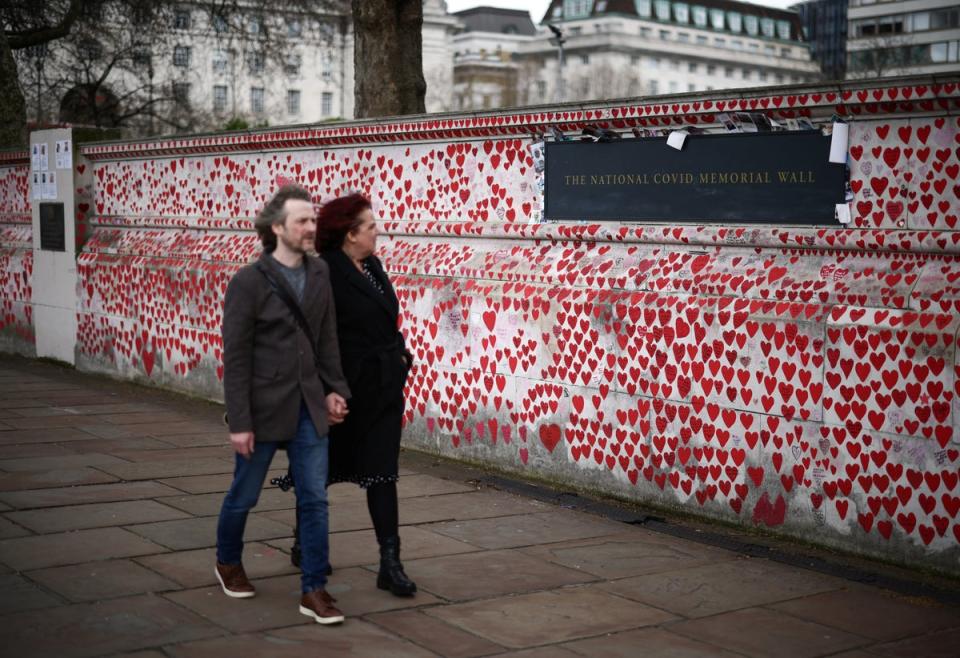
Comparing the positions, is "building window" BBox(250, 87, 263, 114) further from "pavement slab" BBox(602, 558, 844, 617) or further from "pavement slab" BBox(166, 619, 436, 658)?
"pavement slab" BBox(166, 619, 436, 658)

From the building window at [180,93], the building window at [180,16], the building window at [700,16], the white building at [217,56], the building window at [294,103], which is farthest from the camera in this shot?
the building window at [700,16]

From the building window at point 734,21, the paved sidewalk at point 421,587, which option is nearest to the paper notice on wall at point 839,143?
the paved sidewalk at point 421,587

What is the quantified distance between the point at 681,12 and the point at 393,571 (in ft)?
416

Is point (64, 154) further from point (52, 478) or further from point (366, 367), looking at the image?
point (366, 367)

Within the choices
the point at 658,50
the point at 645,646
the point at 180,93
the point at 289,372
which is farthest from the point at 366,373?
the point at 658,50

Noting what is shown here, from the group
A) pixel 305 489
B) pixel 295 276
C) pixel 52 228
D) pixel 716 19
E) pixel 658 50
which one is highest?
pixel 716 19

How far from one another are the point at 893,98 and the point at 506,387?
3184mm

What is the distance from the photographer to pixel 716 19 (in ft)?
427

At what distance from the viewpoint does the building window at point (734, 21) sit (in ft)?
430

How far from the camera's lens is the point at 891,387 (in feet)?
20.2

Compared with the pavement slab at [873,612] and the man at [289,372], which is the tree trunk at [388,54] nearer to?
the man at [289,372]

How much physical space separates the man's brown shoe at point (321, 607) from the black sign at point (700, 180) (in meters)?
3.22

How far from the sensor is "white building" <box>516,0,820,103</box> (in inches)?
4432

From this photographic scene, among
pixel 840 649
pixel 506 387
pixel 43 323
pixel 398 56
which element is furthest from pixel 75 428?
pixel 840 649
